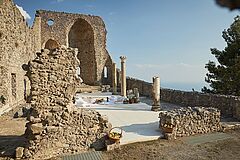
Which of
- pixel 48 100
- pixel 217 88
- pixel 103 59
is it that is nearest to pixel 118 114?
pixel 48 100

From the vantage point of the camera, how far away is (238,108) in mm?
10148

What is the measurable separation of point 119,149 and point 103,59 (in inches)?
846

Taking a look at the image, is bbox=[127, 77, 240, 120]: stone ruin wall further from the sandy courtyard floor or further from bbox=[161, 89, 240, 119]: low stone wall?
the sandy courtyard floor

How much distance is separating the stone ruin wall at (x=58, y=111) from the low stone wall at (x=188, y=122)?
245 cm

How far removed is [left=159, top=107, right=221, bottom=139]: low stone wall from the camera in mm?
7984

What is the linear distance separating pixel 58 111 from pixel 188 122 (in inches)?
188

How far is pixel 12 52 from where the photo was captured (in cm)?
1405

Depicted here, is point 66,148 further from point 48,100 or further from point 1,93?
point 1,93

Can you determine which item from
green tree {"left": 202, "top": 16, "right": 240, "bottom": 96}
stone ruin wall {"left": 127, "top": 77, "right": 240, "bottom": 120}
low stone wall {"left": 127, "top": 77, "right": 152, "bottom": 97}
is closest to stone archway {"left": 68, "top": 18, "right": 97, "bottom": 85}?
low stone wall {"left": 127, "top": 77, "right": 152, "bottom": 97}

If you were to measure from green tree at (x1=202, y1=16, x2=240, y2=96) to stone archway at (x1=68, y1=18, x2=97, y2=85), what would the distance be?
13547 mm

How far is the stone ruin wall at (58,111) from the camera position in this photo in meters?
6.62

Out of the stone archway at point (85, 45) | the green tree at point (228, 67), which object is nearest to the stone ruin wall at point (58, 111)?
the green tree at point (228, 67)

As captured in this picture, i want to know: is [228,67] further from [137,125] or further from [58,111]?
[58,111]

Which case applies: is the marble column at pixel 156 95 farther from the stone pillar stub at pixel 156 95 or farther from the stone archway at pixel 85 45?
the stone archway at pixel 85 45
